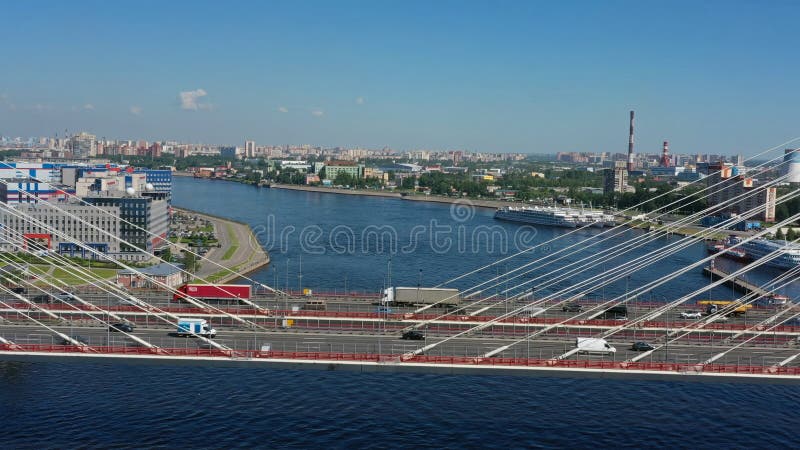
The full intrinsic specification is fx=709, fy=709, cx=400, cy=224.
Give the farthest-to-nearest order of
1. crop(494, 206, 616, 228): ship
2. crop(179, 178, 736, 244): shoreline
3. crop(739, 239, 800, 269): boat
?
crop(179, 178, 736, 244): shoreline → crop(494, 206, 616, 228): ship → crop(739, 239, 800, 269): boat

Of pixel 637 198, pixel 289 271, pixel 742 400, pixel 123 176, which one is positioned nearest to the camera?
pixel 742 400

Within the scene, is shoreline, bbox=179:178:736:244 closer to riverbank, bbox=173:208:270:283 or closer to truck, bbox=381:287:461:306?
riverbank, bbox=173:208:270:283

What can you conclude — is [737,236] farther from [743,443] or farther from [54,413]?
[54,413]

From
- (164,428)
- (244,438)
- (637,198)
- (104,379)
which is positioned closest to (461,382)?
(244,438)

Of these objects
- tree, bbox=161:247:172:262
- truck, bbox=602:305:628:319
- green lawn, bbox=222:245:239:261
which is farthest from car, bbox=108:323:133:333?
green lawn, bbox=222:245:239:261

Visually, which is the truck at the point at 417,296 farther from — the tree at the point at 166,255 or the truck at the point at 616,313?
the tree at the point at 166,255

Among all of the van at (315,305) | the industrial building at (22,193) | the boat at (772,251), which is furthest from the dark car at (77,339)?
the boat at (772,251)
